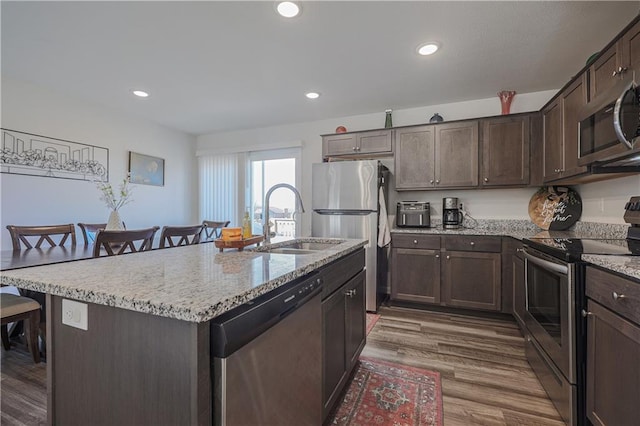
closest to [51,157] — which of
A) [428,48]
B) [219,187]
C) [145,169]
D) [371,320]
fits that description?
[145,169]

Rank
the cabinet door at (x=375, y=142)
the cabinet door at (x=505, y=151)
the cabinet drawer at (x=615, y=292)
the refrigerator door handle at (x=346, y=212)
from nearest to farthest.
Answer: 1. the cabinet drawer at (x=615, y=292)
2. the cabinet door at (x=505, y=151)
3. the refrigerator door handle at (x=346, y=212)
4. the cabinet door at (x=375, y=142)

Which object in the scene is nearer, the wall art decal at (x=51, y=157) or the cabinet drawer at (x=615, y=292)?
the cabinet drawer at (x=615, y=292)

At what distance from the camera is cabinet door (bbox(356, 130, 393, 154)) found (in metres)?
3.45

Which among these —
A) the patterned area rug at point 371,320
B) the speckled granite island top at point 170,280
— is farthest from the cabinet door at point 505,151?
the speckled granite island top at point 170,280

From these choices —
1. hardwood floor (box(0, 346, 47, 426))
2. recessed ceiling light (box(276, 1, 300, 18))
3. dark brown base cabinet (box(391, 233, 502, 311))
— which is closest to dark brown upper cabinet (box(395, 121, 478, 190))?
dark brown base cabinet (box(391, 233, 502, 311))

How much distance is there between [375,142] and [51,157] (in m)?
3.72

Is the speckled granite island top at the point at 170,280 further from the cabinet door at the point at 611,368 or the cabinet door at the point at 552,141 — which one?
the cabinet door at the point at 552,141

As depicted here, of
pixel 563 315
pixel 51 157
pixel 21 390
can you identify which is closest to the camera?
pixel 563 315

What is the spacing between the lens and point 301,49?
7.63 ft

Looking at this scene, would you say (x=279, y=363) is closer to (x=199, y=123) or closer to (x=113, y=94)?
(x=113, y=94)

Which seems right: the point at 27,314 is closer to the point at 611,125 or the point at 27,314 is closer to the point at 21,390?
the point at 21,390

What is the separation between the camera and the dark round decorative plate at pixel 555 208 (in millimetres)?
2762

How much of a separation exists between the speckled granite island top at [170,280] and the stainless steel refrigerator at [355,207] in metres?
1.91

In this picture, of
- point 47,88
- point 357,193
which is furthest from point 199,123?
point 357,193
